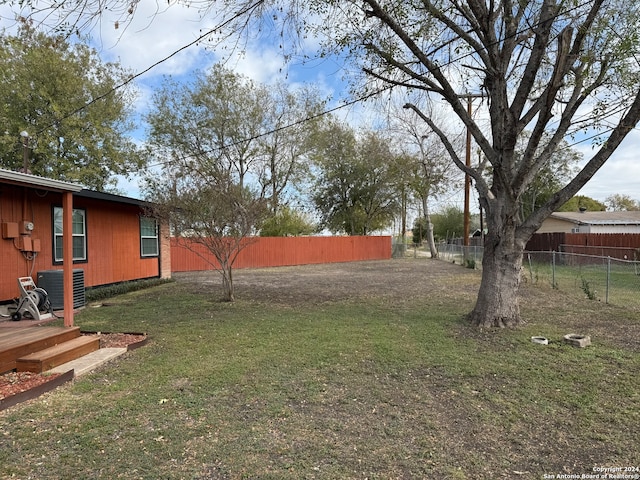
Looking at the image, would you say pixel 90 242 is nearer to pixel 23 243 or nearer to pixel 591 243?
pixel 23 243

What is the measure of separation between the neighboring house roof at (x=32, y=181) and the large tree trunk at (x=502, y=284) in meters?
6.36

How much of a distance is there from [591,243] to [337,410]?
20920mm

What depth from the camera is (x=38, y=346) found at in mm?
4148

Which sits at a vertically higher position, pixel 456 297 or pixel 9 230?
pixel 9 230

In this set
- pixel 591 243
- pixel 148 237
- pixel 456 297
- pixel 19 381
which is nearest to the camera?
pixel 19 381

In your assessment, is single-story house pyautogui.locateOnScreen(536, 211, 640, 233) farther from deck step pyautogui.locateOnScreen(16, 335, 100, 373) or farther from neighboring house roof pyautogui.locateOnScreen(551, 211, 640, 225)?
deck step pyautogui.locateOnScreen(16, 335, 100, 373)

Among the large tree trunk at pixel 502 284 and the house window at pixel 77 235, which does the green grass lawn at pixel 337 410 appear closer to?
the large tree trunk at pixel 502 284

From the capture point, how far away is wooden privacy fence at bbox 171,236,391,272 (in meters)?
17.6

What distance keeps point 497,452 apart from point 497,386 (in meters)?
1.22

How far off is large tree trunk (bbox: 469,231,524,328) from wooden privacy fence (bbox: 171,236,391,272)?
41.0 feet

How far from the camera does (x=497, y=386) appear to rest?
A: 12.0ft

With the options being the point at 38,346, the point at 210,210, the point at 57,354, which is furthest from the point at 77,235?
the point at 57,354

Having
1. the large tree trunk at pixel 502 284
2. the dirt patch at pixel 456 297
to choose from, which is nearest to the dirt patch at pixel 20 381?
the dirt patch at pixel 456 297

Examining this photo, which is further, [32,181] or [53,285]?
[53,285]
